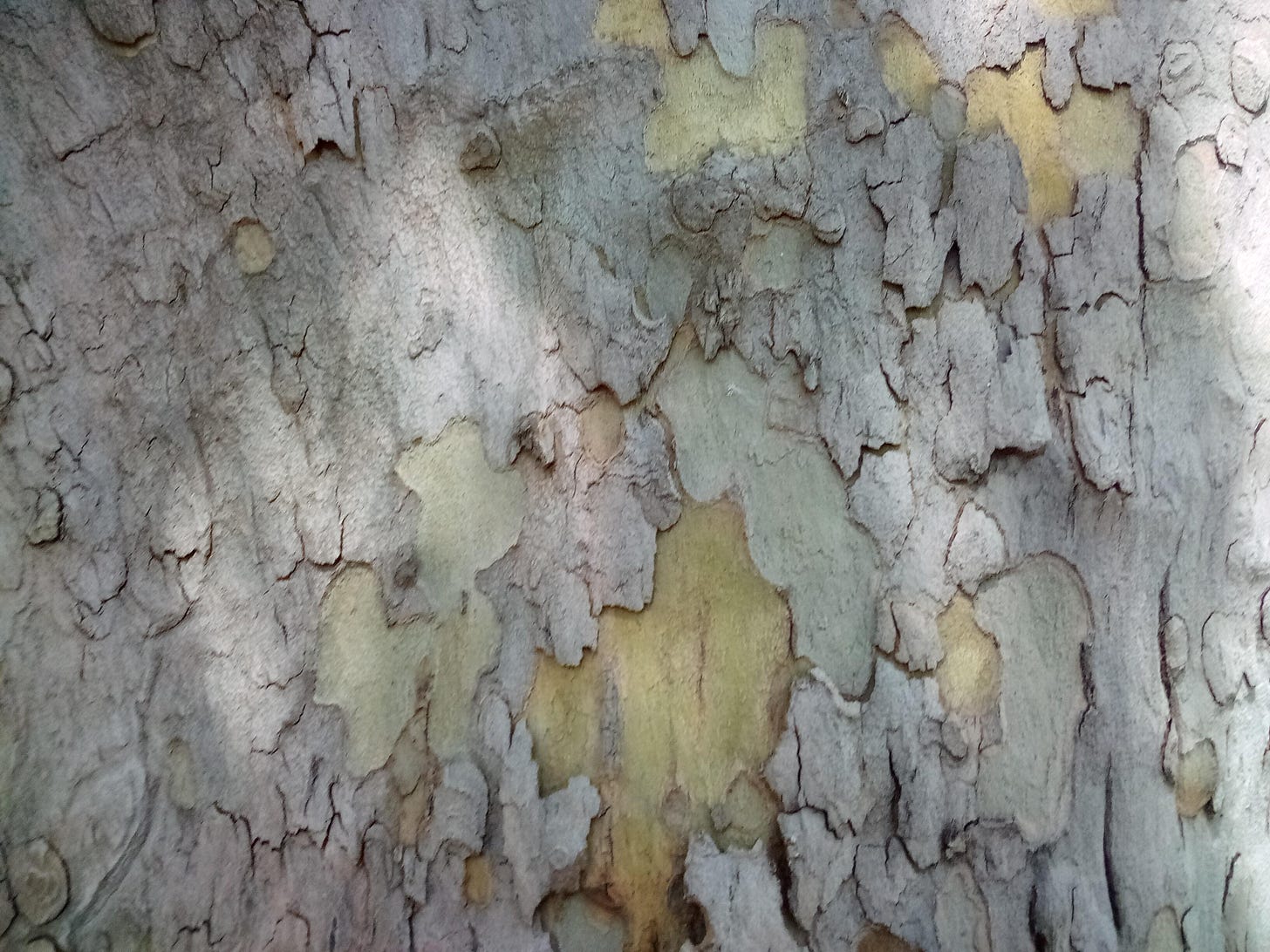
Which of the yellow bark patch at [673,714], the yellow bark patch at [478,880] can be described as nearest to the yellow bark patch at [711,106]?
the yellow bark patch at [673,714]

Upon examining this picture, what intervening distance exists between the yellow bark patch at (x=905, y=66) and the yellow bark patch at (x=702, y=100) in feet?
0.29

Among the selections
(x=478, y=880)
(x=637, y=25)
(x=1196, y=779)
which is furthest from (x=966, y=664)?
(x=637, y=25)

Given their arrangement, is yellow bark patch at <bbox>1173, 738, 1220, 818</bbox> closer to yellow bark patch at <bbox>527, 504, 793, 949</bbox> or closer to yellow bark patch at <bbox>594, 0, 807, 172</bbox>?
yellow bark patch at <bbox>527, 504, 793, 949</bbox>

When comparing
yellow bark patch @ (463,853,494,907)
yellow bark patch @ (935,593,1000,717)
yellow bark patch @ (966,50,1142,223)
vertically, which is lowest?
yellow bark patch @ (463,853,494,907)

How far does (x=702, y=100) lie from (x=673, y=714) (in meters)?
0.61

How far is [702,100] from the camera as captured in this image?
93cm

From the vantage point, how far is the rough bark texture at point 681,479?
916 millimetres

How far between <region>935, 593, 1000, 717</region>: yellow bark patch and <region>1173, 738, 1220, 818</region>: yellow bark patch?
201 mm

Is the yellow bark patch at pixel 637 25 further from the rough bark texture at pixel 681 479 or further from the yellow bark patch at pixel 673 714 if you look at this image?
the yellow bark patch at pixel 673 714

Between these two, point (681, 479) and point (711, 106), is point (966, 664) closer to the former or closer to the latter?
point (681, 479)

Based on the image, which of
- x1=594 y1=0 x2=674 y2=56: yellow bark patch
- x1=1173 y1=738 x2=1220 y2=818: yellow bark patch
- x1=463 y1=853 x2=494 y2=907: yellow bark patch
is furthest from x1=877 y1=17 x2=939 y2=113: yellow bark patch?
x1=463 y1=853 x2=494 y2=907: yellow bark patch

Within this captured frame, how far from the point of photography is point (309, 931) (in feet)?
3.02

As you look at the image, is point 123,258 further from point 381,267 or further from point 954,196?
point 954,196

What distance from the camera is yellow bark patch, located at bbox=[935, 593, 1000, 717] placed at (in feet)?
3.04
